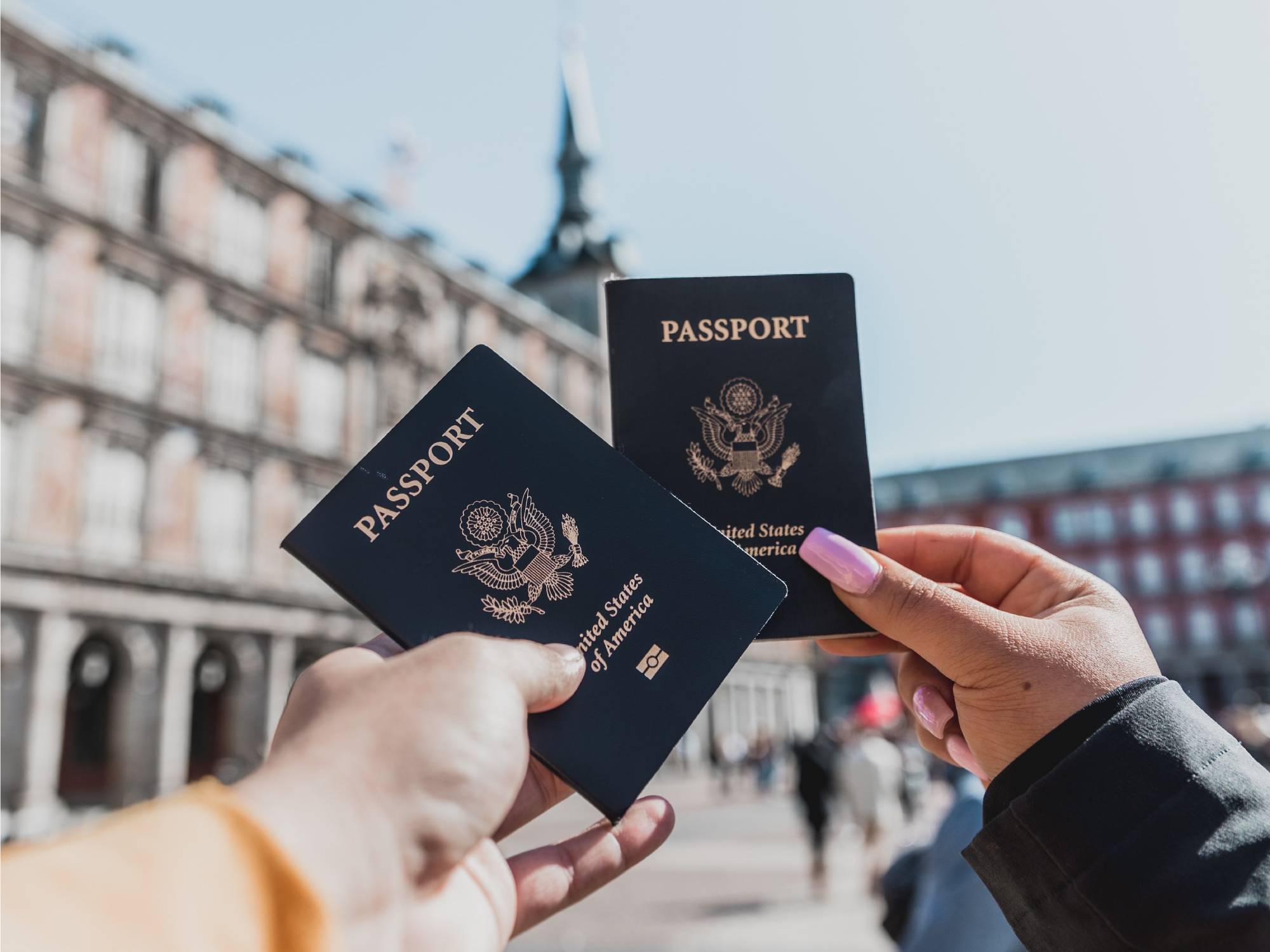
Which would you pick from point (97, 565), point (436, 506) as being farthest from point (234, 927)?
point (97, 565)

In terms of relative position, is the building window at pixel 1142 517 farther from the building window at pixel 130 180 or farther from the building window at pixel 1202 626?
the building window at pixel 130 180

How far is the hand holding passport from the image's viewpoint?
1444 mm

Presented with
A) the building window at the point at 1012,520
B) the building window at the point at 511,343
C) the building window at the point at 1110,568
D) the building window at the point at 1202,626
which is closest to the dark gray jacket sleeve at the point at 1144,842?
the building window at the point at 511,343

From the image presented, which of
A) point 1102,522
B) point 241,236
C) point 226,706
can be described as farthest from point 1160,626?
point 241,236

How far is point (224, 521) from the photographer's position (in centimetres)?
2336

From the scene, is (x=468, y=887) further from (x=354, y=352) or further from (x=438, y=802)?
(x=354, y=352)

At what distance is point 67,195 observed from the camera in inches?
803

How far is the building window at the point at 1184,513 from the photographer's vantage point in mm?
55219

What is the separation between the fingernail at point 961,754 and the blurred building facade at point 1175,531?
181 ft

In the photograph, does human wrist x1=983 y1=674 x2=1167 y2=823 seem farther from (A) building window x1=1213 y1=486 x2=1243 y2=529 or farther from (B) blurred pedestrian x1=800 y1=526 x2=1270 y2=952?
(A) building window x1=1213 y1=486 x2=1243 y2=529

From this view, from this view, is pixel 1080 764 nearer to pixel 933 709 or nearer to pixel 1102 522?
pixel 933 709

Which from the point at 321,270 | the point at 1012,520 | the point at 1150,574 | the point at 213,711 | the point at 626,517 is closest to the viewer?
the point at 626,517

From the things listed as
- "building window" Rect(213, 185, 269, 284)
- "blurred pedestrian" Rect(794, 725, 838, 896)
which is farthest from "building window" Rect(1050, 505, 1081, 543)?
"blurred pedestrian" Rect(794, 725, 838, 896)

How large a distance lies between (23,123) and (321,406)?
9339 mm
